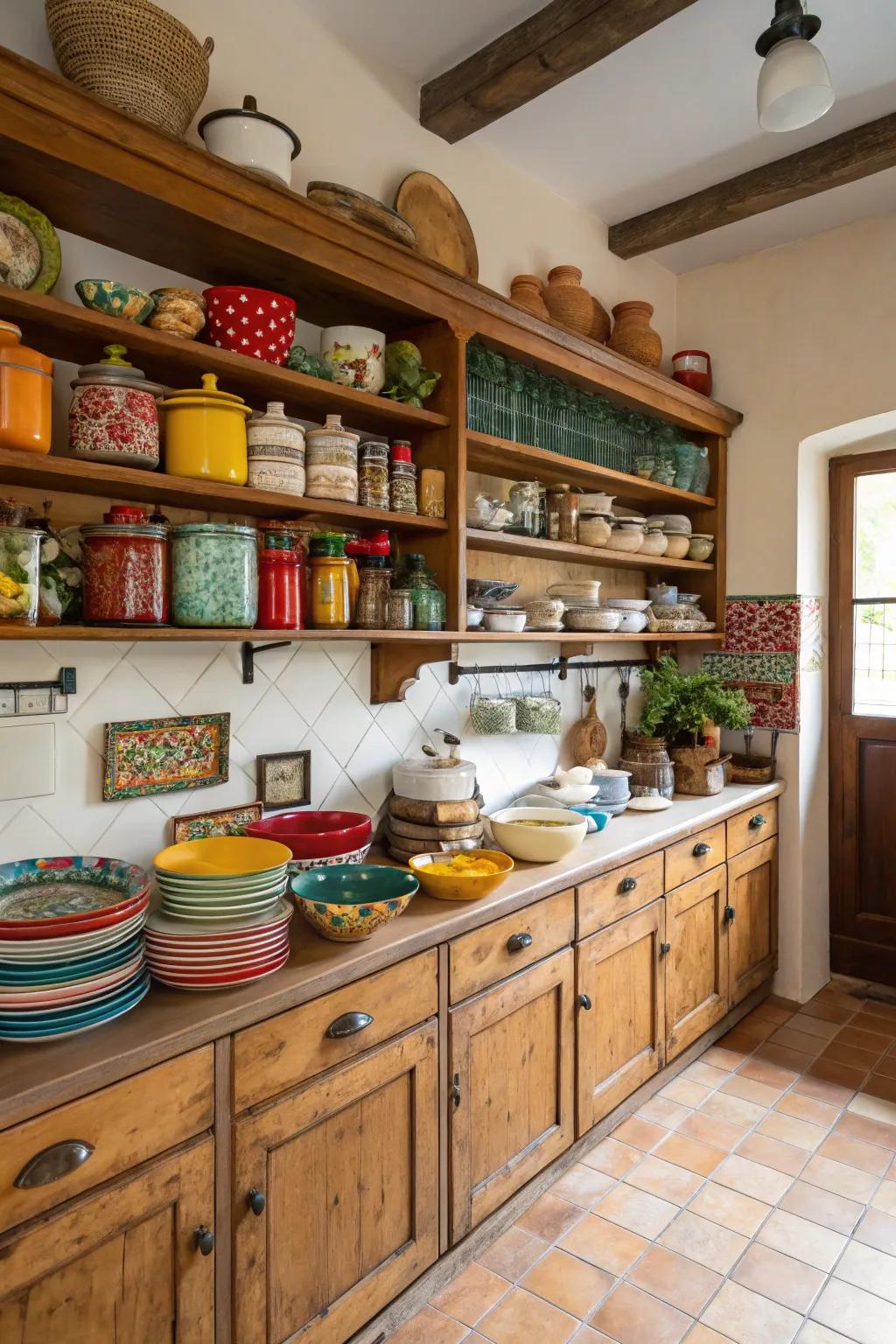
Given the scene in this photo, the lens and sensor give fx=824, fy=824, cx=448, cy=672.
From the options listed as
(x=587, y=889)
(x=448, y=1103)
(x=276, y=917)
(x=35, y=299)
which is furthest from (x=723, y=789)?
(x=35, y=299)

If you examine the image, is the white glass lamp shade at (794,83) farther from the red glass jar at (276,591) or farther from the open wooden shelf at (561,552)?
the red glass jar at (276,591)

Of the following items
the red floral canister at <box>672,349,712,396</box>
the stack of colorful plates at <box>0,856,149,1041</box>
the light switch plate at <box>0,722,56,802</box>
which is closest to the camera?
the stack of colorful plates at <box>0,856,149,1041</box>

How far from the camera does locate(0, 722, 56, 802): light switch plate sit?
159cm

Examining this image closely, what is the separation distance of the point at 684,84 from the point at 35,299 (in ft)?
6.67

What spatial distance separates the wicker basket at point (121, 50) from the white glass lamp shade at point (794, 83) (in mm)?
1294

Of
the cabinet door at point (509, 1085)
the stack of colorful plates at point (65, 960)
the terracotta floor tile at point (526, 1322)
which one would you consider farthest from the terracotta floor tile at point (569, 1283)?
the stack of colorful plates at point (65, 960)

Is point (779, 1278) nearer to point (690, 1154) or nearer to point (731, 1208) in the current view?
point (731, 1208)

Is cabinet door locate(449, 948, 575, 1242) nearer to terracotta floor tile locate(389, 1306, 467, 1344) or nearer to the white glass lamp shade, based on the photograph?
terracotta floor tile locate(389, 1306, 467, 1344)

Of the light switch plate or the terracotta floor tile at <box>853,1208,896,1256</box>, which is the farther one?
the terracotta floor tile at <box>853,1208,896,1256</box>

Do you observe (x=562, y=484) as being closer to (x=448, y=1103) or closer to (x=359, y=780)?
(x=359, y=780)

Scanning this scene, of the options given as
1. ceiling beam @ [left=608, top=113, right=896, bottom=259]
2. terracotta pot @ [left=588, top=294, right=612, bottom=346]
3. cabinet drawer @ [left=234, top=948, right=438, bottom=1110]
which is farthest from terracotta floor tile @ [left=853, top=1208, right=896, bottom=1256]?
ceiling beam @ [left=608, top=113, right=896, bottom=259]

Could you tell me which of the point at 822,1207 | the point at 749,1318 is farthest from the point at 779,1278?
the point at 822,1207

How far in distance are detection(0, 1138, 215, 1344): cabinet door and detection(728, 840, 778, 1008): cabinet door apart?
7.07 feet

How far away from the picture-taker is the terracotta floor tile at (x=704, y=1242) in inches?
77.4
